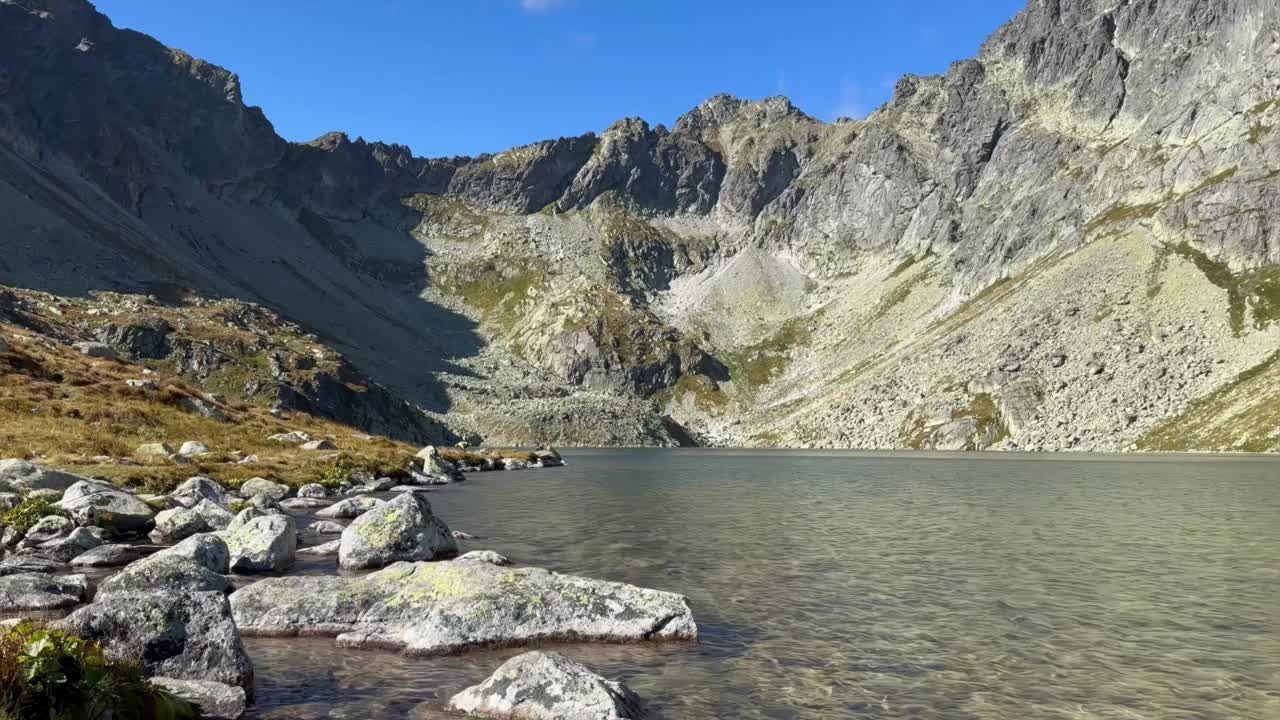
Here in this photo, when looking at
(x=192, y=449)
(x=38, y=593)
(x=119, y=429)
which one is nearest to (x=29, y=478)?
(x=38, y=593)

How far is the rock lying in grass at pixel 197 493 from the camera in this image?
35.6 m

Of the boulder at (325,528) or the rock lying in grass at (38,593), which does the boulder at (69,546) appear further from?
the boulder at (325,528)

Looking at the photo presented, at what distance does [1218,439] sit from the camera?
440ft

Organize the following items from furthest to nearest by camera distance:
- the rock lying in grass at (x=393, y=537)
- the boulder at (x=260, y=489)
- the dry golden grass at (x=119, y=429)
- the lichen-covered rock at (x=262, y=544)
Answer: the dry golden grass at (x=119, y=429) < the boulder at (x=260, y=489) < the rock lying in grass at (x=393, y=537) < the lichen-covered rock at (x=262, y=544)

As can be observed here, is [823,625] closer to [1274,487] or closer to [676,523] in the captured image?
[676,523]

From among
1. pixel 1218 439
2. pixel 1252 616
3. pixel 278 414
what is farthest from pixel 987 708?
pixel 1218 439

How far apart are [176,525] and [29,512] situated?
177 inches

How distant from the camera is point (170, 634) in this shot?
43.1 feet

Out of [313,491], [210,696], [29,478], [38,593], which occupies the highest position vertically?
[29,478]

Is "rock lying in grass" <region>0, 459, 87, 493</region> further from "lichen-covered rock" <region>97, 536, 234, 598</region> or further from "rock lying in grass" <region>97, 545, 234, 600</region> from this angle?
"lichen-covered rock" <region>97, 536, 234, 598</region>

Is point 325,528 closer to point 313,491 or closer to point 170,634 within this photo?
point 313,491

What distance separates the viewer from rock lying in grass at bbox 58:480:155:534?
28312 millimetres

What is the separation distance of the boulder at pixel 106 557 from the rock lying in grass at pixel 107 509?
10.7 ft

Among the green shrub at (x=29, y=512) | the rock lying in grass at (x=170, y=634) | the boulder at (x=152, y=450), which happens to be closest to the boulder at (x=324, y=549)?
the green shrub at (x=29, y=512)
